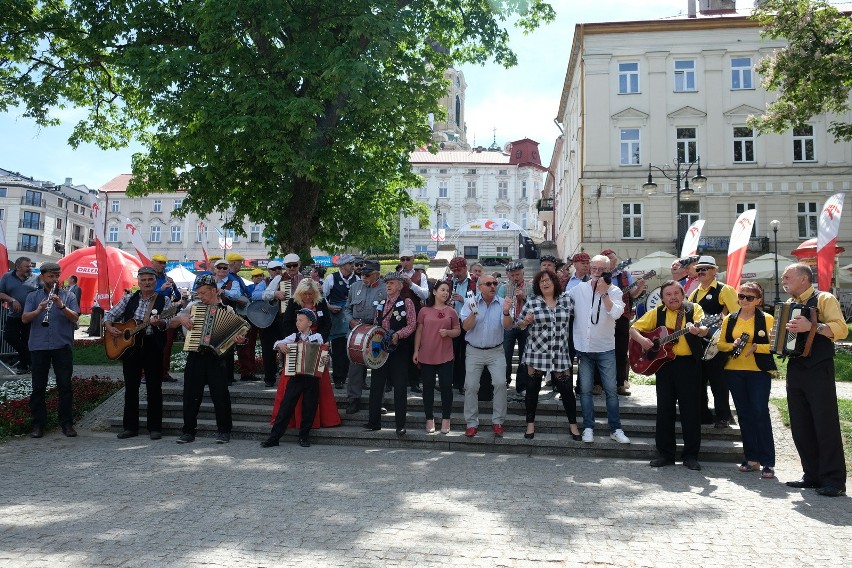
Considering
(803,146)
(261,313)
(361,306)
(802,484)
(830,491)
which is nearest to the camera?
(830,491)

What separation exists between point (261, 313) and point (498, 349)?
164 inches

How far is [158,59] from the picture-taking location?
1314cm

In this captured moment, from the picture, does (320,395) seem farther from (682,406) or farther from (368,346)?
(682,406)

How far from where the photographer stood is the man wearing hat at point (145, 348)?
830cm

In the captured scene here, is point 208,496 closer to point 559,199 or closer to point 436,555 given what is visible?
point 436,555

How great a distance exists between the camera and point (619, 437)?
749 cm

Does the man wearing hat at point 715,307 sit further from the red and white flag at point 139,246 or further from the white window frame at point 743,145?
the white window frame at point 743,145

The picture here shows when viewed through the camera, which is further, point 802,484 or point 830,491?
point 802,484

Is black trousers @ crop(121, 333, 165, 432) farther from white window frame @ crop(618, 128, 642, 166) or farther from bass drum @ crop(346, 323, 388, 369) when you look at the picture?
white window frame @ crop(618, 128, 642, 166)

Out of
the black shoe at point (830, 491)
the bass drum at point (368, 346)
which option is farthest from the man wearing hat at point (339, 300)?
the black shoe at point (830, 491)

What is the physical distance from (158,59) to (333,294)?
7.13m

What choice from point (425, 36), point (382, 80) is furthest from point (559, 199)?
point (382, 80)

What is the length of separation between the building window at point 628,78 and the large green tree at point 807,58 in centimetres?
1389

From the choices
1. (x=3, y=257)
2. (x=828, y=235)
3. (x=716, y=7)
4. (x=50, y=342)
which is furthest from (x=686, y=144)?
(x=50, y=342)
